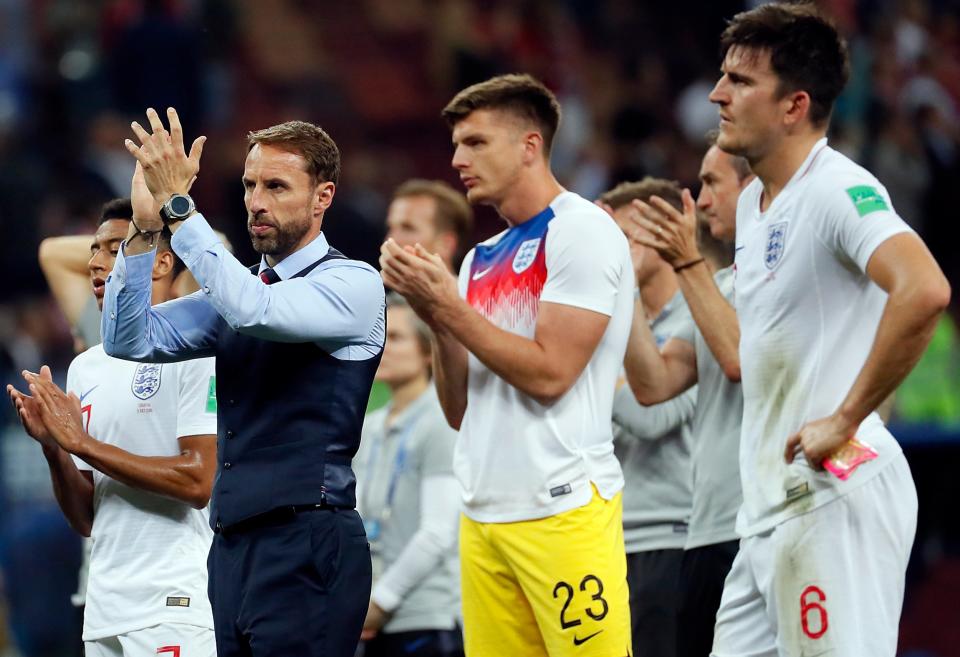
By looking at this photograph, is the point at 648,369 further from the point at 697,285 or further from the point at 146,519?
the point at 146,519

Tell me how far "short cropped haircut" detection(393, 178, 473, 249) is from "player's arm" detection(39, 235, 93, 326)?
1.77m

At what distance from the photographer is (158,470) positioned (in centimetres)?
484

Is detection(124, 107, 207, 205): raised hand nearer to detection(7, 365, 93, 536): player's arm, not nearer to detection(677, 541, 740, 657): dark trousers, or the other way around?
detection(7, 365, 93, 536): player's arm

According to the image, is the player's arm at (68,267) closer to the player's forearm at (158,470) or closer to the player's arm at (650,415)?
the player's forearm at (158,470)

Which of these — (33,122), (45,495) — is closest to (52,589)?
(45,495)

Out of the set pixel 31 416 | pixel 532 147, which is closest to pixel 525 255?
pixel 532 147

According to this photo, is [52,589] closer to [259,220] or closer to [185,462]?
[185,462]

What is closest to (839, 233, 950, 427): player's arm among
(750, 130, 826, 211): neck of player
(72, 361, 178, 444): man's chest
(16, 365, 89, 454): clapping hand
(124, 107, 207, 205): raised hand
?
(750, 130, 826, 211): neck of player

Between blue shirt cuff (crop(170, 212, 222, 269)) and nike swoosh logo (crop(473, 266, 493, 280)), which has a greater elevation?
blue shirt cuff (crop(170, 212, 222, 269))

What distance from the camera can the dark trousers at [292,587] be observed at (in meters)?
4.12

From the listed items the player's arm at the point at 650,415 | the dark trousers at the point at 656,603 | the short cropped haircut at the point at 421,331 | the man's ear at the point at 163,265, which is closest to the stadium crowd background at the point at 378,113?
the short cropped haircut at the point at 421,331

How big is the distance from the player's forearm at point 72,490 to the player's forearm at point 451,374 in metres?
1.32

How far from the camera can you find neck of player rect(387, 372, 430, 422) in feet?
22.6

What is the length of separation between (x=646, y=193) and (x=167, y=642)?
2.69 m
